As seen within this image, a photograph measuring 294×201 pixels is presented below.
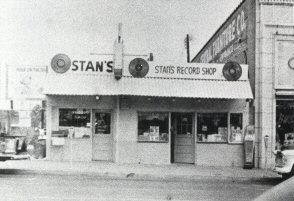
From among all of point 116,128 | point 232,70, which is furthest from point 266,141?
point 116,128

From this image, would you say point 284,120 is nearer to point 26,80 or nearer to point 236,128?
point 236,128

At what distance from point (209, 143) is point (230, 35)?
7126mm

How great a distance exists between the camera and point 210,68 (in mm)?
18719

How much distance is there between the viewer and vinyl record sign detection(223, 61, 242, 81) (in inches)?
731

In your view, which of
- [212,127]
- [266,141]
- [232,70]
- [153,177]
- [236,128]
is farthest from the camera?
[212,127]

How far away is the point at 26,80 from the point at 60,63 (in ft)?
80.8

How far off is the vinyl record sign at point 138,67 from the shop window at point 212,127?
316cm

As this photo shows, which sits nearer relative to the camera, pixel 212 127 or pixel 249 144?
pixel 249 144

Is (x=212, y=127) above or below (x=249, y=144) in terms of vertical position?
above

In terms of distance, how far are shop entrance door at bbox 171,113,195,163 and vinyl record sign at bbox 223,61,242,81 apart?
2396 millimetres

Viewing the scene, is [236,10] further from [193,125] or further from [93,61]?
[93,61]

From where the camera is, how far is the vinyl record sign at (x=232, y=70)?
61.0ft

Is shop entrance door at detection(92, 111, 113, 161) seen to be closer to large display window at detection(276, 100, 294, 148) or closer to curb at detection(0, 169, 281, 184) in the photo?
curb at detection(0, 169, 281, 184)

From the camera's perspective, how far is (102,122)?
19.3 m
